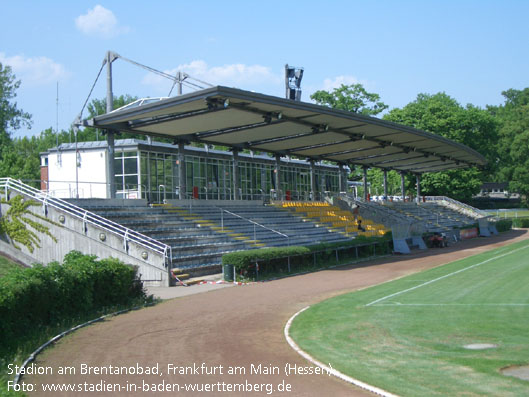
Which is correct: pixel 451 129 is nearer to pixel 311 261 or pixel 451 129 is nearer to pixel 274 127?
pixel 274 127

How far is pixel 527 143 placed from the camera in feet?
237

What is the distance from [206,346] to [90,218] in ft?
43.5

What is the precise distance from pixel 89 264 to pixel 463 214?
55.4 metres

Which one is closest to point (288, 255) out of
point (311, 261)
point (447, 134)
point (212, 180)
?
point (311, 261)

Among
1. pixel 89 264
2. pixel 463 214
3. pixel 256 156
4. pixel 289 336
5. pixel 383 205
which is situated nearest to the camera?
pixel 289 336

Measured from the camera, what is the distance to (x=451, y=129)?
71.5 meters

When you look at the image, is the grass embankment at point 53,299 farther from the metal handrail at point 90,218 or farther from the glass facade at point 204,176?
the glass facade at point 204,176

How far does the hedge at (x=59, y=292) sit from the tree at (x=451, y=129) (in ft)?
197

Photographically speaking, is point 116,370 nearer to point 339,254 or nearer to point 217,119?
point 217,119

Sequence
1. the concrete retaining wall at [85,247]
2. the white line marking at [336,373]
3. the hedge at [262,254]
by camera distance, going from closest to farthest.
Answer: the white line marking at [336,373] < the concrete retaining wall at [85,247] < the hedge at [262,254]

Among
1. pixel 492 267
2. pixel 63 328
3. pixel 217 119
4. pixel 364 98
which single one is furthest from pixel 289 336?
pixel 364 98

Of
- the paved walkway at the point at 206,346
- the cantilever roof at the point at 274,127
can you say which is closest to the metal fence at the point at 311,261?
the paved walkway at the point at 206,346

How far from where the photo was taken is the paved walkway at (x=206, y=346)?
8.70 m

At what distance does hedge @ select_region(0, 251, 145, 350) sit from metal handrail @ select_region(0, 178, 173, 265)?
5322 mm
